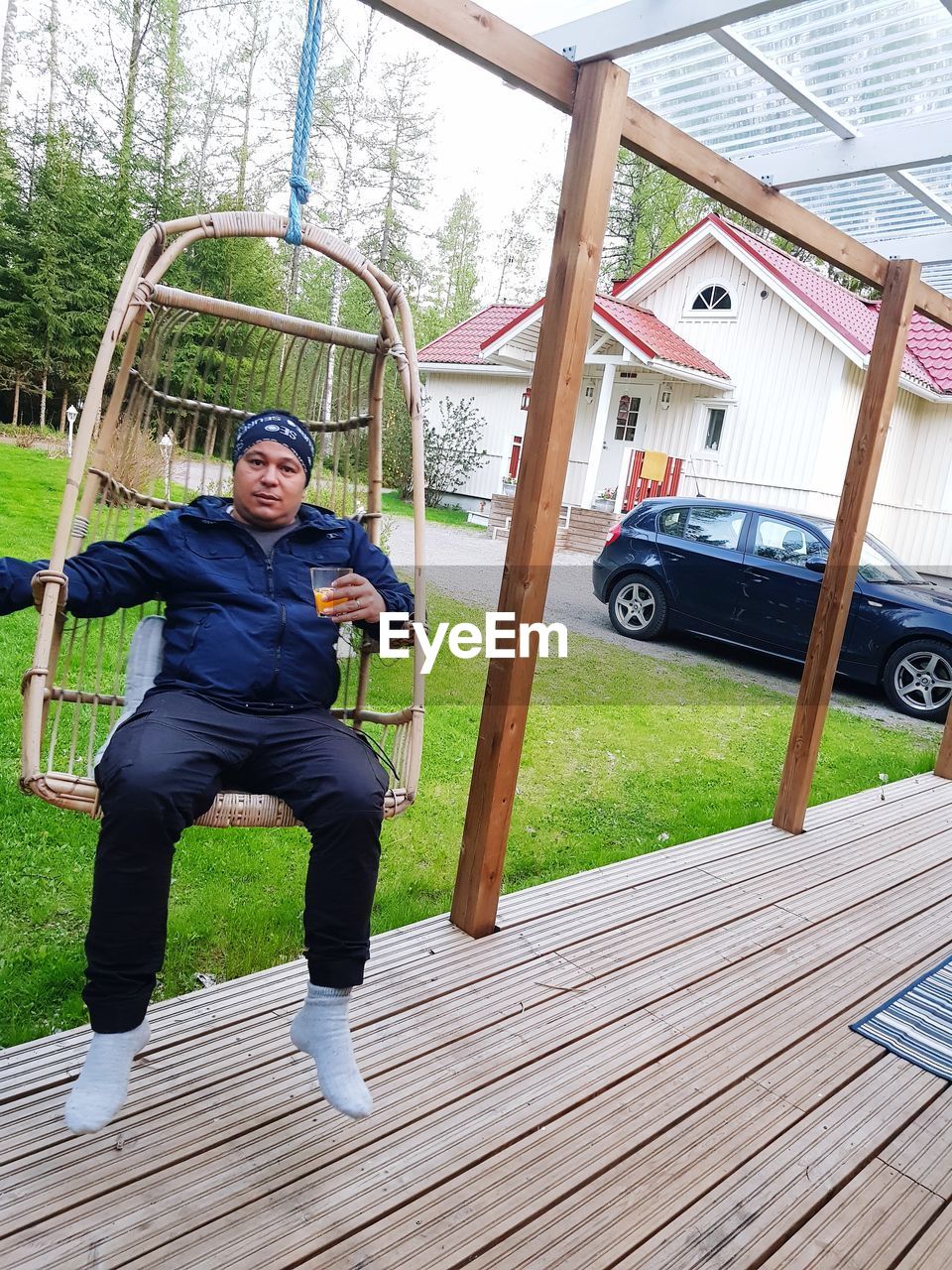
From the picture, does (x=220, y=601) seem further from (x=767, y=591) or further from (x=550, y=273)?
(x=767, y=591)

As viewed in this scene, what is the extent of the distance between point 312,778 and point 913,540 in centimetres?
1187

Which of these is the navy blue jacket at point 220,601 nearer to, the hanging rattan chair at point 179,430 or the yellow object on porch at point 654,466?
the hanging rattan chair at point 179,430

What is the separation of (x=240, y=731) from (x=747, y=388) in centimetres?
1087

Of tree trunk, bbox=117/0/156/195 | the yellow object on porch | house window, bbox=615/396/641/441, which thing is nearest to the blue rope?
the yellow object on porch

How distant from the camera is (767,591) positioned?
5781mm

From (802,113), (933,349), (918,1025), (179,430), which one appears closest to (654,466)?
(933,349)

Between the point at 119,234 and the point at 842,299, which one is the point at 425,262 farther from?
the point at 119,234

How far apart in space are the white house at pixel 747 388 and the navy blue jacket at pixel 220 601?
9.14m

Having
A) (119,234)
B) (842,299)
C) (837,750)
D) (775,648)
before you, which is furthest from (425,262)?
(837,750)

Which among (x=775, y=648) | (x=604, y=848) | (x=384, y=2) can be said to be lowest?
(x=604, y=848)

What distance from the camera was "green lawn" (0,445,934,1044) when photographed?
2102 mm

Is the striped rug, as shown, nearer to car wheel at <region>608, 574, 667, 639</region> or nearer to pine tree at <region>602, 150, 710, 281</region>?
car wheel at <region>608, 574, 667, 639</region>

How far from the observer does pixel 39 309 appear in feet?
27.0

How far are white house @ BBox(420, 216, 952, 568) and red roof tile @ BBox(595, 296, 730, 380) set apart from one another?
0.04m
